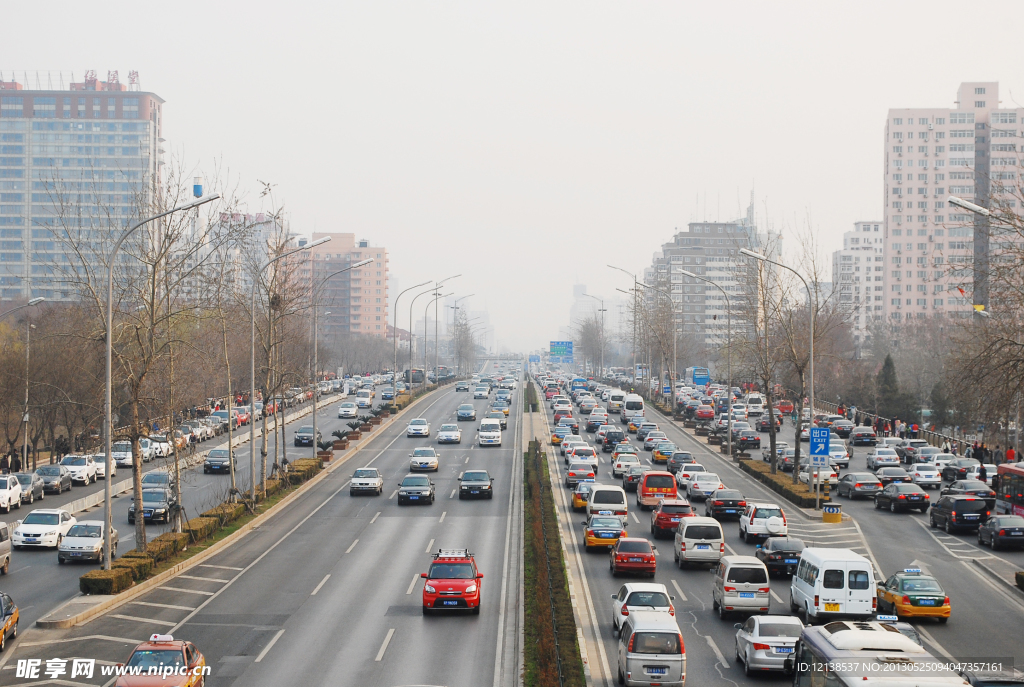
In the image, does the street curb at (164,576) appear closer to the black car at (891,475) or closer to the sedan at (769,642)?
the sedan at (769,642)

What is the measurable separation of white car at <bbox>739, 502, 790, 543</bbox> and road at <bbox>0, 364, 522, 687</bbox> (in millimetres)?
7789

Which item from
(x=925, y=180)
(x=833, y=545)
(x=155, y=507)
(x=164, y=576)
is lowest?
(x=164, y=576)

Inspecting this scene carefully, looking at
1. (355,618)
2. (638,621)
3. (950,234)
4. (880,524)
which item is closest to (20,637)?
(355,618)

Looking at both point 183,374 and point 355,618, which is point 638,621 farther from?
point 183,374

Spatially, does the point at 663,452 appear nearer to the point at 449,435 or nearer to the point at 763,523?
the point at 449,435

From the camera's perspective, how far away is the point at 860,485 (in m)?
43.8

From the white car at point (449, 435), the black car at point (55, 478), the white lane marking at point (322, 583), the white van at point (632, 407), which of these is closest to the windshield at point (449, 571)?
the white lane marking at point (322, 583)

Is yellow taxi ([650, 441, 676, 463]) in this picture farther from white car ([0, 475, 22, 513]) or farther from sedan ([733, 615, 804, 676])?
sedan ([733, 615, 804, 676])

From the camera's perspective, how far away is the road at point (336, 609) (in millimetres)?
19047

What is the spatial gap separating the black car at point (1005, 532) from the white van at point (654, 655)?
1970cm

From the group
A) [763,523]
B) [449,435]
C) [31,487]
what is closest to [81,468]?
[31,487]

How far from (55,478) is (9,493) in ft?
16.8

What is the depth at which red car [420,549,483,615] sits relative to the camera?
2312cm

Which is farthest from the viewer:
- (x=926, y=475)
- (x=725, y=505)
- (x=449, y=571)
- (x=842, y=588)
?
(x=926, y=475)
